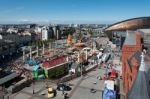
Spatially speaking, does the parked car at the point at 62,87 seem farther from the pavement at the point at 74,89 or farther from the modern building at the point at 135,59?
the modern building at the point at 135,59

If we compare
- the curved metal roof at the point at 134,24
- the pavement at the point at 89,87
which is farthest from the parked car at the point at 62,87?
the curved metal roof at the point at 134,24

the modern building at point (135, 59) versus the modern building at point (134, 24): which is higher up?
the modern building at point (134, 24)

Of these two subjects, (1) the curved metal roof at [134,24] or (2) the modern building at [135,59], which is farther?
(1) the curved metal roof at [134,24]

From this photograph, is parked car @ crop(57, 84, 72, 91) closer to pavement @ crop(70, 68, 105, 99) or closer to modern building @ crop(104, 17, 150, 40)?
pavement @ crop(70, 68, 105, 99)

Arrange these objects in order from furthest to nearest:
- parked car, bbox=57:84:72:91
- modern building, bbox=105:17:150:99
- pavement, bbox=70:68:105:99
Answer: parked car, bbox=57:84:72:91 → pavement, bbox=70:68:105:99 → modern building, bbox=105:17:150:99

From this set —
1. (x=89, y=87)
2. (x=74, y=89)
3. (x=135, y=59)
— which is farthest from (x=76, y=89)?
(x=135, y=59)

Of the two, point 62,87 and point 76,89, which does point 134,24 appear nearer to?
point 76,89

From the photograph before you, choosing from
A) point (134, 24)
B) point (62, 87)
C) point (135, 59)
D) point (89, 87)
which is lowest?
point (89, 87)

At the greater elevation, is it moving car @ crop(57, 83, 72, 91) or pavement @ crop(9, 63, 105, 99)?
moving car @ crop(57, 83, 72, 91)

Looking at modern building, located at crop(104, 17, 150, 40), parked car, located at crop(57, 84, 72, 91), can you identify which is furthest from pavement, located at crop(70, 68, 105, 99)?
modern building, located at crop(104, 17, 150, 40)

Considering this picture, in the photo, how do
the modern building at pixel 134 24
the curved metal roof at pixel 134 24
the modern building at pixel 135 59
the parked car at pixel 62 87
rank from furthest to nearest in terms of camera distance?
the curved metal roof at pixel 134 24
the modern building at pixel 134 24
the parked car at pixel 62 87
the modern building at pixel 135 59

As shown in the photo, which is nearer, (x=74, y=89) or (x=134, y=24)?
(x=74, y=89)
